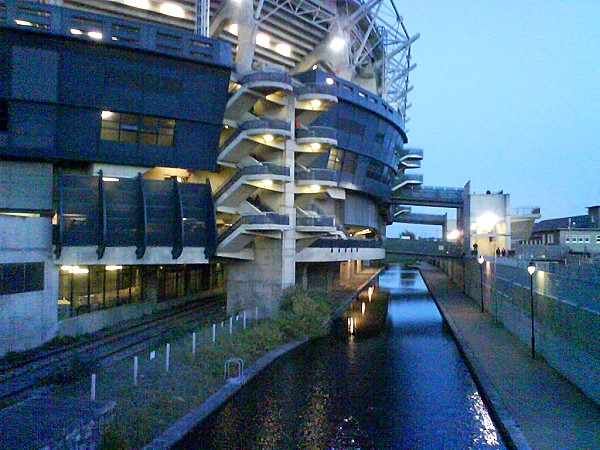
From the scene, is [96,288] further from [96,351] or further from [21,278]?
[96,351]

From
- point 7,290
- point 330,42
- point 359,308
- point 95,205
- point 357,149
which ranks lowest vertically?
point 359,308

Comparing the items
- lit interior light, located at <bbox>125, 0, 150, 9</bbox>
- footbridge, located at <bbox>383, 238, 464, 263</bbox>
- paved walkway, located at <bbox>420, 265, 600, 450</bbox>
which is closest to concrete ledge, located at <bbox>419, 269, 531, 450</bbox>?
paved walkway, located at <bbox>420, 265, 600, 450</bbox>

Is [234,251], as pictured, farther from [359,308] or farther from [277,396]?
[277,396]

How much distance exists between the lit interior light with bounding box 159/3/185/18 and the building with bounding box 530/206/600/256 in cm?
4424

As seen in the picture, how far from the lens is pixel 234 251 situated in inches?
1369

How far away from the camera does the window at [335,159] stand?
49281mm

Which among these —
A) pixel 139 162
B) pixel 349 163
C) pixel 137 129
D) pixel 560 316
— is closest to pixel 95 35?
pixel 137 129

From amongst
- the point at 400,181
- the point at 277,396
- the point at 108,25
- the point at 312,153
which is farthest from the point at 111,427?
the point at 400,181

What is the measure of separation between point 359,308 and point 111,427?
111 ft

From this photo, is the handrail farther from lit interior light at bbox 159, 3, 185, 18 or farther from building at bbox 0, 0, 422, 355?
lit interior light at bbox 159, 3, 185, 18

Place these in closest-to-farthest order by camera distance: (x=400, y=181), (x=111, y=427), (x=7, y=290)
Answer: (x=111, y=427)
(x=7, y=290)
(x=400, y=181)

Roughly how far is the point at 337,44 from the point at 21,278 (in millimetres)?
34790

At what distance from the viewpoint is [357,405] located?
17.2 metres

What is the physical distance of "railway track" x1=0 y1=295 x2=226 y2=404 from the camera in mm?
17516
